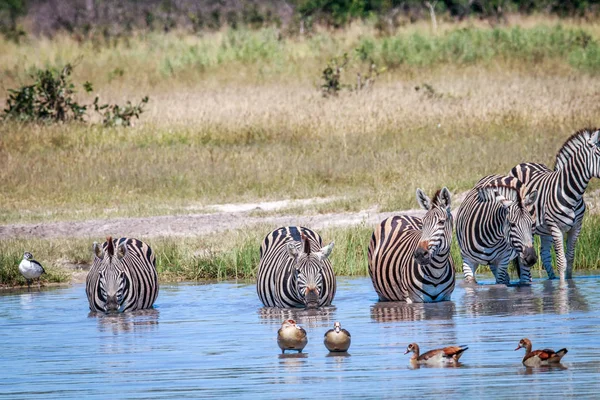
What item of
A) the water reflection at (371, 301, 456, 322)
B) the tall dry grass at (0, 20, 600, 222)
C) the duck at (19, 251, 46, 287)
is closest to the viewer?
the water reflection at (371, 301, 456, 322)

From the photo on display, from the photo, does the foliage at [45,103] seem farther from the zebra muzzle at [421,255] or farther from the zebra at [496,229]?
the zebra muzzle at [421,255]

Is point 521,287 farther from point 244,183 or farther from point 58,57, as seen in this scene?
point 58,57

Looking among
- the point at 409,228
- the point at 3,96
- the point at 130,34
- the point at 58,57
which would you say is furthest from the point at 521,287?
the point at 130,34

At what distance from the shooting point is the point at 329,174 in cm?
2067

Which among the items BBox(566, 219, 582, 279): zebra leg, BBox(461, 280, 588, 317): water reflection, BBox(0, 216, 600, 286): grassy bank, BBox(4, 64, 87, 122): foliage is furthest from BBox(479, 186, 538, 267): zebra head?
BBox(4, 64, 87, 122): foliage

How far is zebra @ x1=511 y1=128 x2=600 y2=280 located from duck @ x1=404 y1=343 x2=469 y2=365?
5.17 m

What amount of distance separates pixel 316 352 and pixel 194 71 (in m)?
23.5

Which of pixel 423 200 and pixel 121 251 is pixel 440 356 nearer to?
pixel 423 200

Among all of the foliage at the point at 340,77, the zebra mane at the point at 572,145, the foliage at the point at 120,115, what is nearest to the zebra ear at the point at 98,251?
the zebra mane at the point at 572,145

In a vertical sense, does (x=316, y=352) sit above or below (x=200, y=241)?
below

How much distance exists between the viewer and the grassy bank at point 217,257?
49.3 ft

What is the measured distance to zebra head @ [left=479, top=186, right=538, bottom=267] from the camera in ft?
41.5

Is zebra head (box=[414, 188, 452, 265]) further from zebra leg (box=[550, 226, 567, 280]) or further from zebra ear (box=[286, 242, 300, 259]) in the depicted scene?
zebra leg (box=[550, 226, 567, 280])

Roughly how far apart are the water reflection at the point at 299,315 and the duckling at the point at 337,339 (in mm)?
1557
